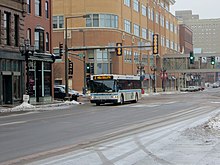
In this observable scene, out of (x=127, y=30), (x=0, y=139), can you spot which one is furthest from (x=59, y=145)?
(x=127, y=30)

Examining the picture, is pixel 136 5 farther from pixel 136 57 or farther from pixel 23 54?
pixel 23 54

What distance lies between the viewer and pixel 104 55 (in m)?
83.3

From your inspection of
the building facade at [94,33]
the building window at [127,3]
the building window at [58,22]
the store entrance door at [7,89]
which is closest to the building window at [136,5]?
the building window at [127,3]

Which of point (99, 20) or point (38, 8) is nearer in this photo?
point (38, 8)

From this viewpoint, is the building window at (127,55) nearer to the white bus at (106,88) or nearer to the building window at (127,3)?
the building window at (127,3)

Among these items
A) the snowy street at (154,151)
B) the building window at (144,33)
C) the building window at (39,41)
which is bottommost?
the snowy street at (154,151)

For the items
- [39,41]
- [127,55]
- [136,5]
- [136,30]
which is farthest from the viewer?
[136,5]

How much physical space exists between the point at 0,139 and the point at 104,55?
68091mm

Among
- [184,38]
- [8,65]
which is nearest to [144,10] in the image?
[184,38]

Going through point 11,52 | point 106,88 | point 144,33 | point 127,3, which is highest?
point 127,3

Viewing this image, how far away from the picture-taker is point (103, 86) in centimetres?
4016

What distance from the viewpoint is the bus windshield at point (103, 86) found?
4003cm

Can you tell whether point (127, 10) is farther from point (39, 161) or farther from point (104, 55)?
point (39, 161)

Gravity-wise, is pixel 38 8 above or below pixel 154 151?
above
